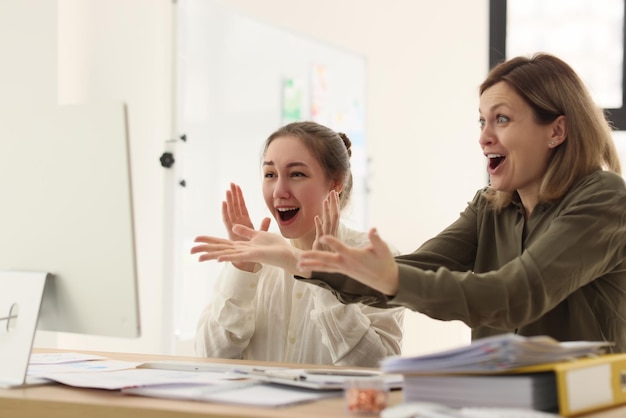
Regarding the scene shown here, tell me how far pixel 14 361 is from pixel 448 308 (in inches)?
28.8

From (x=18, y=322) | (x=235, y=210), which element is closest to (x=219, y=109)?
(x=235, y=210)

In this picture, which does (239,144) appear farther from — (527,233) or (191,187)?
(527,233)

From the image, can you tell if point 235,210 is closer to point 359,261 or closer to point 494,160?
point 494,160

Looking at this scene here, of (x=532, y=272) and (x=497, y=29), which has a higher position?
(x=497, y=29)

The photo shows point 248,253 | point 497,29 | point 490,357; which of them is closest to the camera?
point 490,357

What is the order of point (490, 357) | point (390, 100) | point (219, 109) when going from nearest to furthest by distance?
point (490, 357), point (219, 109), point (390, 100)

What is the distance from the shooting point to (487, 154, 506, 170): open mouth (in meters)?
1.80

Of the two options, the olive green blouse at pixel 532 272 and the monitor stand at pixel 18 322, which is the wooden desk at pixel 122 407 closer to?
the monitor stand at pixel 18 322

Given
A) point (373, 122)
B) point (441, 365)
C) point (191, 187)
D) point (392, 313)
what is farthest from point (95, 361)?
point (373, 122)

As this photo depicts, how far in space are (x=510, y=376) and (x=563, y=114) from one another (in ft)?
2.44

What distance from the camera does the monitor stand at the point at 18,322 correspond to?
1465 millimetres

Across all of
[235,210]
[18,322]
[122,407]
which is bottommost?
[122,407]

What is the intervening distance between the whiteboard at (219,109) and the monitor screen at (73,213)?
6.01 feet

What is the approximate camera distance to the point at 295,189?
2178mm
